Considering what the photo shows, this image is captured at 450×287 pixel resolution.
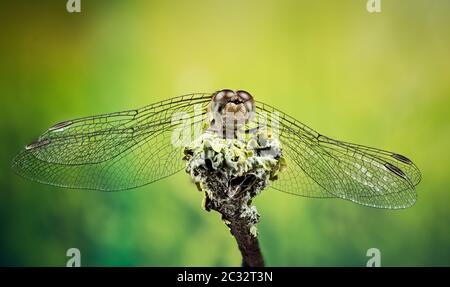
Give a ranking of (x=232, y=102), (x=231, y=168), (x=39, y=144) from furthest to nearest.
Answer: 1. (x=39, y=144)
2. (x=232, y=102)
3. (x=231, y=168)

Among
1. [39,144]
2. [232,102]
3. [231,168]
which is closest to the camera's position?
[231,168]

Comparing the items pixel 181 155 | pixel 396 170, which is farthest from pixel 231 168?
pixel 396 170

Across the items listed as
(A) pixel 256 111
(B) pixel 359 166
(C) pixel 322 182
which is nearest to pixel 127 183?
(A) pixel 256 111

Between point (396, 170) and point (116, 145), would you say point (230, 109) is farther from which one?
point (396, 170)

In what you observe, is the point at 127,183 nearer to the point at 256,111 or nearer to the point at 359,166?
the point at 256,111

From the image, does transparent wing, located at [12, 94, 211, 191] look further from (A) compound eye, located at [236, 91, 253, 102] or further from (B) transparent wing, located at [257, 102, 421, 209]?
(B) transparent wing, located at [257, 102, 421, 209]

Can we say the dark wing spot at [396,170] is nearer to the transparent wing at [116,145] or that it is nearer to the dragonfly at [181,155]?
the dragonfly at [181,155]

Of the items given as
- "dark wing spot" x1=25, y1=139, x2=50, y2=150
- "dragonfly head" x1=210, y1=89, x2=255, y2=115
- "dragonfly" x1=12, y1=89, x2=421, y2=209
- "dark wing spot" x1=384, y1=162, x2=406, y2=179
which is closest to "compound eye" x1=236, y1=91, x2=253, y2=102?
"dragonfly head" x1=210, y1=89, x2=255, y2=115

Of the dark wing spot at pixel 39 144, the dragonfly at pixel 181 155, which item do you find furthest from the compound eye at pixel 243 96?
the dark wing spot at pixel 39 144
